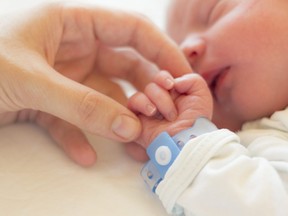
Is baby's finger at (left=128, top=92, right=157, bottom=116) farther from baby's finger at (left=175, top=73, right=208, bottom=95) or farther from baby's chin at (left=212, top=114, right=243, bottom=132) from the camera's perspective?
baby's chin at (left=212, top=114, right=243, bottom=132)

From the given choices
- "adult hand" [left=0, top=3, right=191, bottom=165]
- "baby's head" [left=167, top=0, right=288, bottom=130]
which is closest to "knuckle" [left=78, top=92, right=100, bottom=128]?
"adult hand" [left=0, top=3, right=191, bottom=165]

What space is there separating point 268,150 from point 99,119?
0.28 meters

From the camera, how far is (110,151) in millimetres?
754

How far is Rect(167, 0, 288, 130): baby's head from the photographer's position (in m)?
0.80

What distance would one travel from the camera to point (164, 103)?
71cm

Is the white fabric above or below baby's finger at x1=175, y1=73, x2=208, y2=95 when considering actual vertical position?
below

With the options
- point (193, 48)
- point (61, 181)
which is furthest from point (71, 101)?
point (193, 48)

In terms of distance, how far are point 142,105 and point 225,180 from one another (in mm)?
205

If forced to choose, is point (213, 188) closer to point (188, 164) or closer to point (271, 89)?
point (188, 164)

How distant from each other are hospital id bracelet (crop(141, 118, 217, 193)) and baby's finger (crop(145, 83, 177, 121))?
0.05 metres

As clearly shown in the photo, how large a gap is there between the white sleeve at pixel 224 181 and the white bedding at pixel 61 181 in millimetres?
60

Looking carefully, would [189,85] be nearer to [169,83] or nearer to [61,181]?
[169,83]

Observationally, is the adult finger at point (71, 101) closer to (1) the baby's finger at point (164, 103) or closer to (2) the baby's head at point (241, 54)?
(1) the baby's finger at point (164, 103)

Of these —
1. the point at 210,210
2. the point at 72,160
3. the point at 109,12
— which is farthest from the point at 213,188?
the point at 109,12
